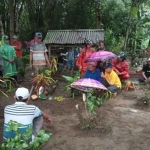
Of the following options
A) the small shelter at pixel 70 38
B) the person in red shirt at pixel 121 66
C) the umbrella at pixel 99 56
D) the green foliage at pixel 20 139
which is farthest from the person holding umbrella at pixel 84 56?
the green foliage at pixel 20 139

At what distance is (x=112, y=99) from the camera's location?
7680 mm

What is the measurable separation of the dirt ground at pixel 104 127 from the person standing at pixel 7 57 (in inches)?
36.3

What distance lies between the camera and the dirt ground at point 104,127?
190 inches

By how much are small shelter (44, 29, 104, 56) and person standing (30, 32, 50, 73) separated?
1.54 meters

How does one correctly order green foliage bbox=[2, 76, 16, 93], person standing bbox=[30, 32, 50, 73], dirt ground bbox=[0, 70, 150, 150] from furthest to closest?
person standing bbox=[30, 32, 50, 73] → green foliage bbox=[2, 76, 16, 93] → dirt ground bbox=[0, 70, 150, 150]

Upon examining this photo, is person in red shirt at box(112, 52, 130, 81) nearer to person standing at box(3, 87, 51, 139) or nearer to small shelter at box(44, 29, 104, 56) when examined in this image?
small shelter at box(44, 29, 104, 56)

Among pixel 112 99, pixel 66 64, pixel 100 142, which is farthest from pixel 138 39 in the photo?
pixel 100 142

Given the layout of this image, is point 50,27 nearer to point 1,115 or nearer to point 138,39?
point 138,39

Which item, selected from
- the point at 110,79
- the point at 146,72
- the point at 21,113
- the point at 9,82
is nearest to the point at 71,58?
the point at 146,72

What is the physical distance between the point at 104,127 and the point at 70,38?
5.18 m

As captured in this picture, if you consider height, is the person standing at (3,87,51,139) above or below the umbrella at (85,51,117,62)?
below

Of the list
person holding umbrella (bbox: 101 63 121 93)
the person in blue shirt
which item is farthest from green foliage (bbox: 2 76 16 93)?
person holding umbrella (bbox: 101 63 121 93)

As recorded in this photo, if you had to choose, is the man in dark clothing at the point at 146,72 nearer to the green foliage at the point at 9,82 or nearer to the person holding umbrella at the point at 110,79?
the person holding umbrella at the point at 110,79

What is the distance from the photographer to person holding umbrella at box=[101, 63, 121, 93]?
7.93 metres
